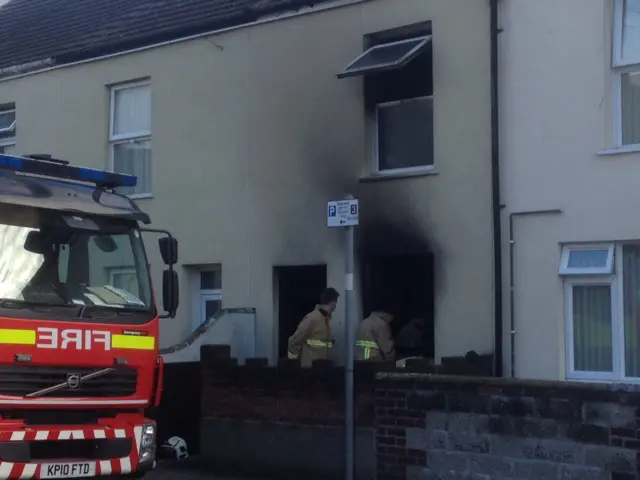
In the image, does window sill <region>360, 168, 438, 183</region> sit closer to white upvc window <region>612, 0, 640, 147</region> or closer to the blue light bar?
white upvc window <region>612, 0, 640, 147</region>

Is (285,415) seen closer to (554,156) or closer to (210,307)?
(210,307)

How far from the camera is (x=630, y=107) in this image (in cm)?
1141

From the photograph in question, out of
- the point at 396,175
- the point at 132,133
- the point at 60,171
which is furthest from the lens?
the point at 132,133

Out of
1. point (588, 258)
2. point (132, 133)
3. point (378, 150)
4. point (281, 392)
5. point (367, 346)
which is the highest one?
point (132, 133)

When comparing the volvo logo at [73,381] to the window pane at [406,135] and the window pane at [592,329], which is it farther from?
the window pane at [406,135]

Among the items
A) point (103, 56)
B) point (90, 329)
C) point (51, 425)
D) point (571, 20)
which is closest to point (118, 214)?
point (90, 329)

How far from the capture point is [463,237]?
12.2 m

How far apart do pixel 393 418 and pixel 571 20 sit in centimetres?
477

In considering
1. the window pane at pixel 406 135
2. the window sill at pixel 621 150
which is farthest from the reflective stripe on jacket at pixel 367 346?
the window sill at pixel 621 150

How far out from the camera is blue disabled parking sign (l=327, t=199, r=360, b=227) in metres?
9.74

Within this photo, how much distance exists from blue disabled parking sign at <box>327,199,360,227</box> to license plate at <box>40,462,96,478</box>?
3.01 m

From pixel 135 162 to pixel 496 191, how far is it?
6.07 meters

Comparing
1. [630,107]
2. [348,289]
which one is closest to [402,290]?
[630,107]

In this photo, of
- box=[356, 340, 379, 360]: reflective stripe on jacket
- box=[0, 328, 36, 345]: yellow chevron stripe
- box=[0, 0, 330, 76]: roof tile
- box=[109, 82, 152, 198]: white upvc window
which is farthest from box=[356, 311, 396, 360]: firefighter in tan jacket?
box=[0, 328, 36, 345]: yellow chevron stripe
